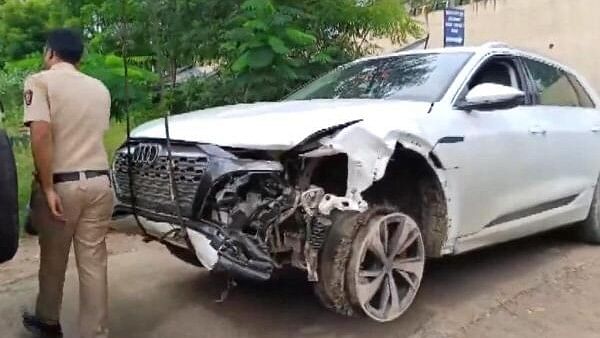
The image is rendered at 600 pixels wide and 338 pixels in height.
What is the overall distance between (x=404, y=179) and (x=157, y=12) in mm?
5992

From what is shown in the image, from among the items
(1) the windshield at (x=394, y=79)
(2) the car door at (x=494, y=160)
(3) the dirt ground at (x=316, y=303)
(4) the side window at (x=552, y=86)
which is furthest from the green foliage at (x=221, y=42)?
(2) the car door at (x=494, y=160)

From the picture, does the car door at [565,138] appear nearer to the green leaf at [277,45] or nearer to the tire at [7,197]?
the green leaf at [277,45]

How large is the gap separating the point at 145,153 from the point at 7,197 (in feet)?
3.39

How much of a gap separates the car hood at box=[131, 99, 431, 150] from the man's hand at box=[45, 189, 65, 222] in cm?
79

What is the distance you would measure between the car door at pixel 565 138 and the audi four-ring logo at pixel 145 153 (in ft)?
9.38

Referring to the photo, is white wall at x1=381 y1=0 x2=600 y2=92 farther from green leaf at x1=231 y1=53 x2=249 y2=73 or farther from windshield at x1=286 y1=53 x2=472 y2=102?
windshield at x1=286 y1=53 x2=472 y2=102

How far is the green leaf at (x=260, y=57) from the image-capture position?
7.99 meters

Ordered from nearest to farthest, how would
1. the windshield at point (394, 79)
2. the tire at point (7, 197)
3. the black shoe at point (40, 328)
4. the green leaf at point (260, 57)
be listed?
the tire at point (7, 197), the black shoe at point (40, 328), the windshield at point (394, 79), the green leaf at point (260, 57)

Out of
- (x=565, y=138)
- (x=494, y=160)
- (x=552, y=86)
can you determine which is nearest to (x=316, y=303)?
(x=494, y=160)

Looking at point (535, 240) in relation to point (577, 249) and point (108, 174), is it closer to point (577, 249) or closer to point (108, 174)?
point (577, 249)

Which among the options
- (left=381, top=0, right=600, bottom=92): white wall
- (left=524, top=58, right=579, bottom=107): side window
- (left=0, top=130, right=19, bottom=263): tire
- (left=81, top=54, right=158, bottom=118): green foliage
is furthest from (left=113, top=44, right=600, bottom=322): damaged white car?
(left=381, top=0, right=600, bottom=92): white wall

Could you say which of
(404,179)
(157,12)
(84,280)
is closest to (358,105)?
(404,179)

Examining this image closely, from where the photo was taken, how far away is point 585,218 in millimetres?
6164

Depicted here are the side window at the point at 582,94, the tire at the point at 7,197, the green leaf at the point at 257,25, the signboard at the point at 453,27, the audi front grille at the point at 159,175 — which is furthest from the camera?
the signboard at the point at 453,27
